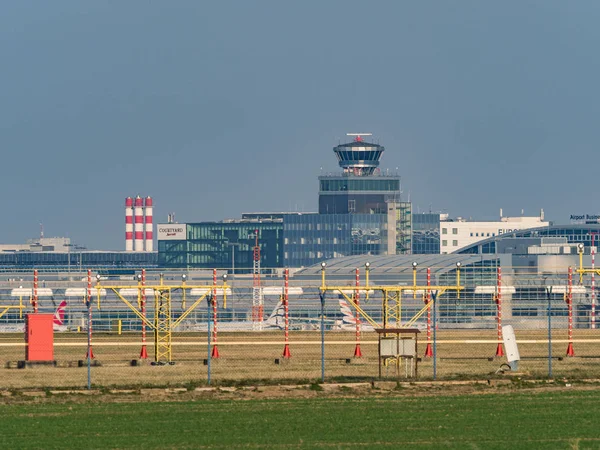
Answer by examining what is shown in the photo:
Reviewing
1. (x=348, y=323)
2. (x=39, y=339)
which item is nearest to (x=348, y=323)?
(x=348, y=323)

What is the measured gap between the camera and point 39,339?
58.0 metres

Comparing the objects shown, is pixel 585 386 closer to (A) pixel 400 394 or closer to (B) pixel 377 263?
(A) pixel 400 394

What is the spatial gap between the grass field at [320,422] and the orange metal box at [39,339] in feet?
48.2

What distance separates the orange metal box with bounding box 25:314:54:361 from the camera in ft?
190

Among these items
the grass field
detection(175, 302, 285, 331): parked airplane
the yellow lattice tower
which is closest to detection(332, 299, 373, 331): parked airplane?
detection(175, 302, 285, 331): parked airplane

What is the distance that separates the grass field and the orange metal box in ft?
48.2

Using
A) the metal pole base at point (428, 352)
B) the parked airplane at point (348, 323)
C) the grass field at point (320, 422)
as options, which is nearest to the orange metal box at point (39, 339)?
the metal pole base at point (428, 352)

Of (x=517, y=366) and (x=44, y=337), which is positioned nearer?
(x=517, y=366)

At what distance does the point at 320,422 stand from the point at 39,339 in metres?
22.0

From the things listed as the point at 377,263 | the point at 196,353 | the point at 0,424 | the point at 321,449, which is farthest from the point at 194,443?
the point at 377,263

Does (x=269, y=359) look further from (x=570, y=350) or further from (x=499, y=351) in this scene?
(x=570, y=350)

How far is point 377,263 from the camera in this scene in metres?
145

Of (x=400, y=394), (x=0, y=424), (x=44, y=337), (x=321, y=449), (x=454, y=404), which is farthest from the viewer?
(x=44, y=337)

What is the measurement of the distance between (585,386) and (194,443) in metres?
16.5
